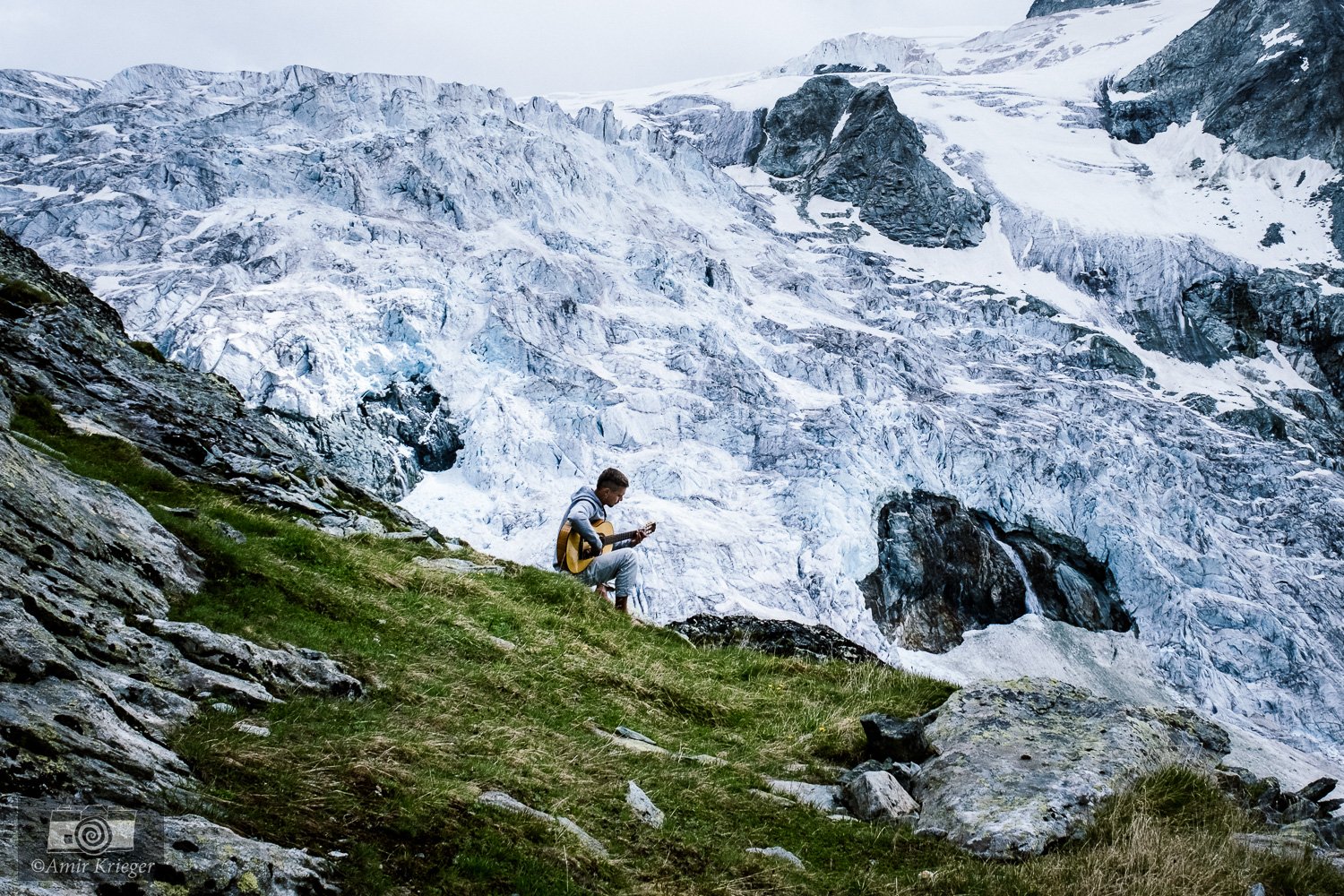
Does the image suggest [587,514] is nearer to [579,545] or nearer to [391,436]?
[579,545]

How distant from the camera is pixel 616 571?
44.8 feet

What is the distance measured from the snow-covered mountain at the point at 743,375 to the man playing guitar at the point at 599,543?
6730cm

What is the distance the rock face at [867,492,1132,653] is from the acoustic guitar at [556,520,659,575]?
94280mm

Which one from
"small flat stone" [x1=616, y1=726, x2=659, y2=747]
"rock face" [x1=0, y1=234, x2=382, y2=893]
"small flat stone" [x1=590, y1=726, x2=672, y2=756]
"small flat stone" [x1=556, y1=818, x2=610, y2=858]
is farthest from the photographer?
"small flat stone" [x1=616, y1=726, x2=659, y2=747]

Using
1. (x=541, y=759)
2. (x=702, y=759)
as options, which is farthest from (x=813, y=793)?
(x=541, y=759)

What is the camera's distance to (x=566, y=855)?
15.6 feet

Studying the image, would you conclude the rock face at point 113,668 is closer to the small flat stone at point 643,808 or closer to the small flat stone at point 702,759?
the small flat stone at point 643,808

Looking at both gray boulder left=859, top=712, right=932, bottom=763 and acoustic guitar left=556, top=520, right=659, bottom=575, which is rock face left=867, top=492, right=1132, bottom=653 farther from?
gray boulder left=859, top=712, right=932, bottom=763

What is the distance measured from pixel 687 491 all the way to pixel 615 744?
300ft

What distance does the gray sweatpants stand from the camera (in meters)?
13.6

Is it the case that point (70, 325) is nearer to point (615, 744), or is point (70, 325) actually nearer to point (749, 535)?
point (615, 744)

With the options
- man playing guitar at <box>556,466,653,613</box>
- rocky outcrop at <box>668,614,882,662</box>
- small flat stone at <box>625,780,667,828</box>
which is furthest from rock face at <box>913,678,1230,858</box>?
rocky outcrop at <box>668,614,882,662</box>

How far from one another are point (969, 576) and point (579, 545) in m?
108

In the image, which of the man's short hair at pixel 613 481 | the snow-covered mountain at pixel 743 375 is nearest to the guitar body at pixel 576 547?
the man's short hair at pixel 613 481
